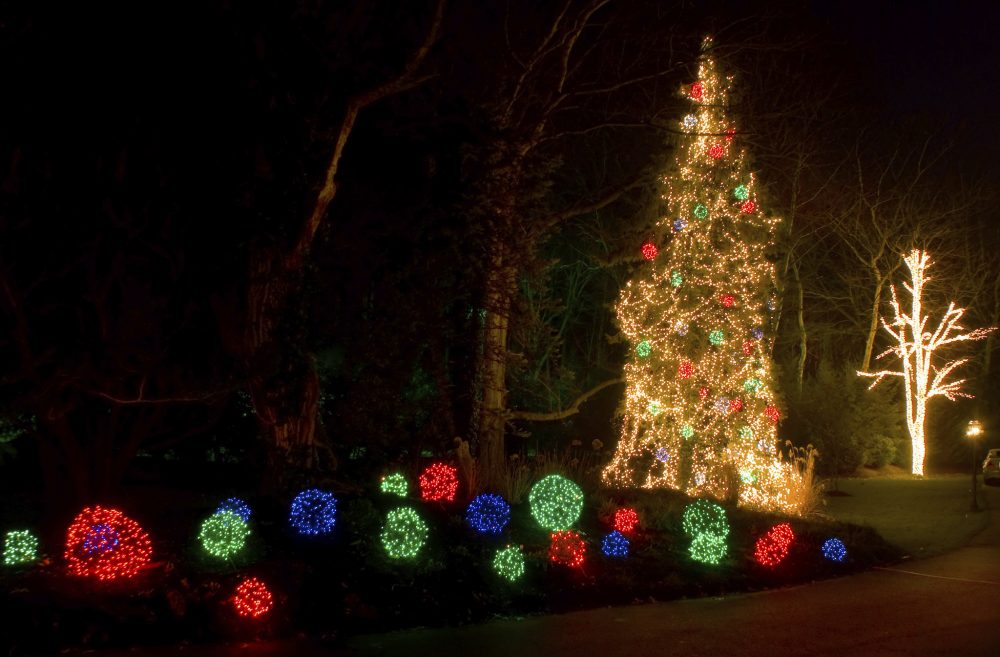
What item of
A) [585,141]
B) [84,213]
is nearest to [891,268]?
[585,141]

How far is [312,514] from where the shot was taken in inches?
351

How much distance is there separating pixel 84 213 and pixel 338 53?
3.26 meters

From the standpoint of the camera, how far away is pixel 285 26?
380 inches

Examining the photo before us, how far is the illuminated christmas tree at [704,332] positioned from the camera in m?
16.1

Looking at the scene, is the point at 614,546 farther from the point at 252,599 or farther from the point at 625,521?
the point at 252,599

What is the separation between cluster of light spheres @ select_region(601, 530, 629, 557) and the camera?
10297mm

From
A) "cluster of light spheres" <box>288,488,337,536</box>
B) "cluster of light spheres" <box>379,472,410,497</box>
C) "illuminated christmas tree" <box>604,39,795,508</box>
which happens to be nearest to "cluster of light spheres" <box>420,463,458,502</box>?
"cluster of light spheres" <box>379,472,410,497</box>

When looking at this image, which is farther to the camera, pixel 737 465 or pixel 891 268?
pixel 891 268

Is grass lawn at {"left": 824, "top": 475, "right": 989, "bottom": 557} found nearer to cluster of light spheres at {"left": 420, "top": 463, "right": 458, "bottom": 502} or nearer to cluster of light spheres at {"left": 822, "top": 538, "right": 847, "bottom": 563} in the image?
cluster of light spheres at {"left": 822, "top": 538, "right": 847, "bottom": 563}

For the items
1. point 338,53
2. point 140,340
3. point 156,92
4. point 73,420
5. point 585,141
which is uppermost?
point 585,141

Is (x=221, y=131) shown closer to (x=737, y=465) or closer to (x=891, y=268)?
(x=737, y=465)

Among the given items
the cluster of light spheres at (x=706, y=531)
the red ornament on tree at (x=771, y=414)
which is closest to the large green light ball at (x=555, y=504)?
the cluster of light spheres at (x=706, y=531)

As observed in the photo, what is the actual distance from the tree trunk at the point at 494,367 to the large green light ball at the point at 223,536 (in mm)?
3719

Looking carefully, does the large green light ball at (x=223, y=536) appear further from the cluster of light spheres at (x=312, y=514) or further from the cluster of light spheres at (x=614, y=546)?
the cluster of light spheres at (x=614, y=546)
